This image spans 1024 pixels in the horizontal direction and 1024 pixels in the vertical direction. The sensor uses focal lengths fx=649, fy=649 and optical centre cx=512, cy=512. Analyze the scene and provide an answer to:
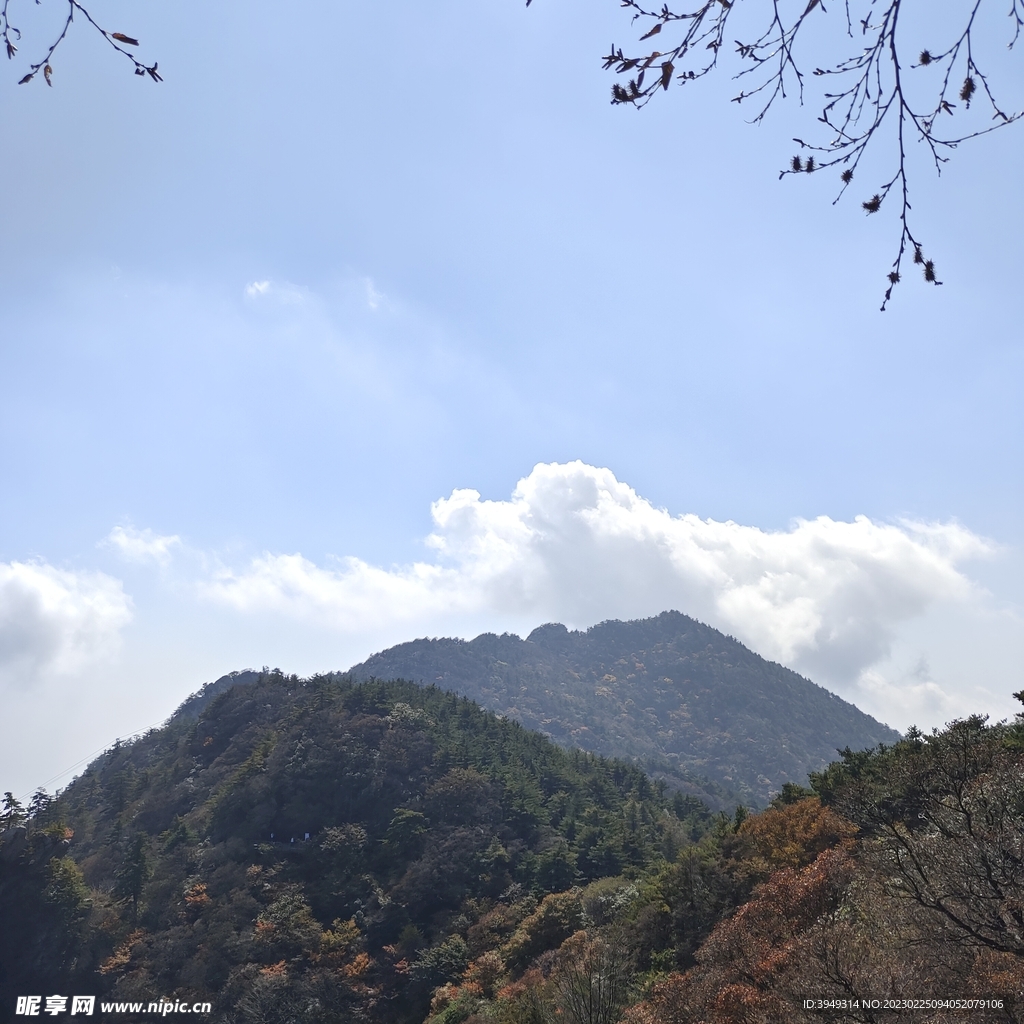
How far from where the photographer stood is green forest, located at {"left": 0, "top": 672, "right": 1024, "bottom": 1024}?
1162 centimetres

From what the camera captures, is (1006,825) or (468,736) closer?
(1006,825)

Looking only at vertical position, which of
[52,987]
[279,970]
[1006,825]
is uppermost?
[1006,825]

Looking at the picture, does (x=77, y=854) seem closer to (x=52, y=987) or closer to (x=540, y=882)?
(x=52, y=987)

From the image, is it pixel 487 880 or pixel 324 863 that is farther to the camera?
pixel 324 863

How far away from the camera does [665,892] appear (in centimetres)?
2530

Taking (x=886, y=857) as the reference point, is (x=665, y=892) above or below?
below

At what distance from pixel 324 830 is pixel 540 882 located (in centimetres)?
2051

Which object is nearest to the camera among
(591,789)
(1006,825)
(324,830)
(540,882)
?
(1006,825)

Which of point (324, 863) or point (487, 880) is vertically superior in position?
point (487, 880)

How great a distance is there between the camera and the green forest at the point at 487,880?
1162 centimetres

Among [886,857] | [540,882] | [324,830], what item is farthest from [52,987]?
[886,857]

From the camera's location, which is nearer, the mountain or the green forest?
the green forest

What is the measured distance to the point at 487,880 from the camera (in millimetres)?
44906

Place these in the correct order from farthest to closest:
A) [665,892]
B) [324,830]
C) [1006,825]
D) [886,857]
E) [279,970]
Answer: [324,830]
[279,970]
[665,892]
[886,857]
[1006,825]
